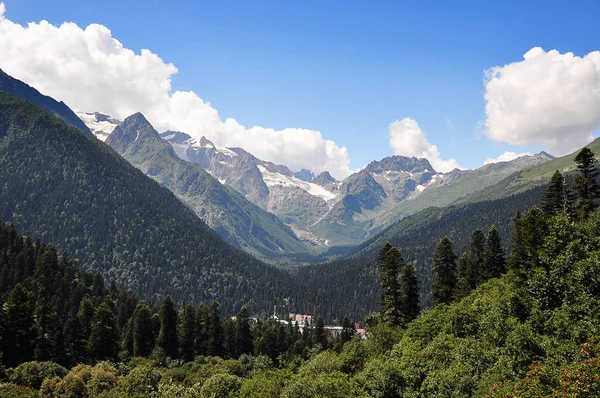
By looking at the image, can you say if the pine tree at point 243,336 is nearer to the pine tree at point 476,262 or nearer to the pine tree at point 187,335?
the pine tree at point 187,335

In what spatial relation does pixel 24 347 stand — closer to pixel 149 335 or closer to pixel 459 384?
pixel 149 335

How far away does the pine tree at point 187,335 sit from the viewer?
118 metres

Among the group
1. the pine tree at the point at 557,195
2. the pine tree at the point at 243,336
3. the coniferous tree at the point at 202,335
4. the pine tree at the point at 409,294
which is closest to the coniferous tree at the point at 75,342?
the coniferous tree at the point at 202,335

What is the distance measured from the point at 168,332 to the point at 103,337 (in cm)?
2083

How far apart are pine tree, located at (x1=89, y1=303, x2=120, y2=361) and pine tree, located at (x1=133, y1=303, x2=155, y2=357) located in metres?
10.6

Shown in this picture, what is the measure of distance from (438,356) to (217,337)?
8683 cm

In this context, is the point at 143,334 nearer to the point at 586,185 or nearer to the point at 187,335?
the point at 187,335

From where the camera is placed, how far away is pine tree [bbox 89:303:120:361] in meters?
99.2

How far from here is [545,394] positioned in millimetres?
27422

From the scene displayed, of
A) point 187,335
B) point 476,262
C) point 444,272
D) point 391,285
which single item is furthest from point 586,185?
point 187,335

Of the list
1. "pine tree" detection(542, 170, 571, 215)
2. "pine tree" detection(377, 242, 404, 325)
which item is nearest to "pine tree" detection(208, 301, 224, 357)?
"pine tree" detection(377, 242, 404, 325)

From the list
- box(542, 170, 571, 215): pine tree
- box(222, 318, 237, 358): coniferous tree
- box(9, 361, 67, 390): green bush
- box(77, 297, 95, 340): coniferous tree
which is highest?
box(542, 170, 571, 215): pine tree

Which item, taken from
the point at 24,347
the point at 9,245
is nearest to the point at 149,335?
the point at 24,347

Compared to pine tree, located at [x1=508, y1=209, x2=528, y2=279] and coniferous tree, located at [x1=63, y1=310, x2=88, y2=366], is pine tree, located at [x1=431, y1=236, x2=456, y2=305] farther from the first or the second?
coniferous tree, located at [x1=63, y1=310, x2=88, y2=366]
